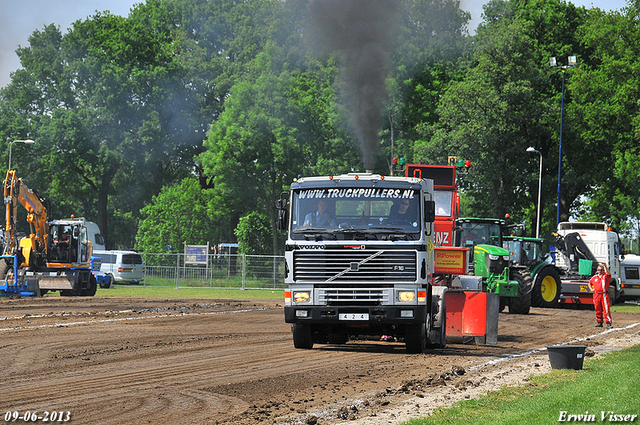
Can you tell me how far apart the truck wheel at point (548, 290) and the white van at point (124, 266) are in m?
24.9

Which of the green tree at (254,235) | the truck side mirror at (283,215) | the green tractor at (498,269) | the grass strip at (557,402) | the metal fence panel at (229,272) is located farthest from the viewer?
the green tree at (254,235)

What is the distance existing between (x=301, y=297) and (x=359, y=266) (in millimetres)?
1207

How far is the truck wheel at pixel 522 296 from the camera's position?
2830 cm

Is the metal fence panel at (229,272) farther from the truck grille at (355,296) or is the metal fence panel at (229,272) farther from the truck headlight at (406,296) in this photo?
the truck headlight at (406,296)

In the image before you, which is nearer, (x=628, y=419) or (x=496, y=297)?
Answer: (x=628, y=419)

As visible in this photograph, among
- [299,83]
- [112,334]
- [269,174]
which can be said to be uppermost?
[299,83]

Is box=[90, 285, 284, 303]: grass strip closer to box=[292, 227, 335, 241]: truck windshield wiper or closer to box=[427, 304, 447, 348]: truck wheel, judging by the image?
box=[427, 304, 447, 348]: truck wheel

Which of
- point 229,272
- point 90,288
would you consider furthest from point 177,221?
point 90,288

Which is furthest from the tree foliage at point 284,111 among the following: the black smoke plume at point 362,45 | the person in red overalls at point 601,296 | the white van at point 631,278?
the person in red overalls at point 601,296

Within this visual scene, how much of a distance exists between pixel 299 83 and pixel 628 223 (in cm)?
2348

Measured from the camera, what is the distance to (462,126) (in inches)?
1914

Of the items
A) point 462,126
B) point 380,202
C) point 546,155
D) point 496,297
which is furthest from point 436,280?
point 546,155

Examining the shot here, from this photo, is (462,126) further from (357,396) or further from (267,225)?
(357,396)

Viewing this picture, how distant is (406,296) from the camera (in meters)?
14.1
